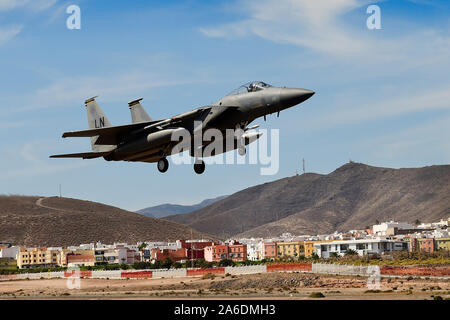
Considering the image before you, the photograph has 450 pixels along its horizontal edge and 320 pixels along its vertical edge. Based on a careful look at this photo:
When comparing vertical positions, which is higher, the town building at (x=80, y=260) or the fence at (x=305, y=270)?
the fence at (x=305, y=270)

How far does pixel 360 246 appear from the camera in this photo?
155250 millimetres

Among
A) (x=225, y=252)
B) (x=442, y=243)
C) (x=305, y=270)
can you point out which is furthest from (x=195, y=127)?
(x=442, y=243)

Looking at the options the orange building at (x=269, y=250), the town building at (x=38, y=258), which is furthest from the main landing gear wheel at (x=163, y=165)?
the orange building at (x=269, y=250)

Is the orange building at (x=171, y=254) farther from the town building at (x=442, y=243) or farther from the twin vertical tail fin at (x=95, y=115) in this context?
the twin vertical tail fin at (x=95, y=115)

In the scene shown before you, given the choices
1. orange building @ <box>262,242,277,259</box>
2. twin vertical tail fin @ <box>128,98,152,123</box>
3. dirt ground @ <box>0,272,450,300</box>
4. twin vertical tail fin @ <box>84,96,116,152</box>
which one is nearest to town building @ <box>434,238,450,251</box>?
orange building @ <box>262,242,277,259</box>

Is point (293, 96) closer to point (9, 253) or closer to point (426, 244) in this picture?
point (426, 244)

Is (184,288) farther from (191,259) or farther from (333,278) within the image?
(191,259)

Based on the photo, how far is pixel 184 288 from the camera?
Answer: 273 ft

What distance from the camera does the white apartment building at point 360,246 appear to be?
503 feet

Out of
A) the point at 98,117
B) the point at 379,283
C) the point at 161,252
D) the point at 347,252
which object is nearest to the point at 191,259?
the point at 161,252

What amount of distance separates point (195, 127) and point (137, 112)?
8.88 metres

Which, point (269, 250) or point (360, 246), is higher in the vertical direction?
point (360, 246)

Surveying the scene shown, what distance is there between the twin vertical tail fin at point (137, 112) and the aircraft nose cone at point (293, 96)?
12880 millimetres
